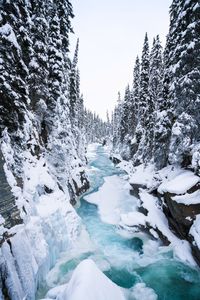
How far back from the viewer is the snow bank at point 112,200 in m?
14.9

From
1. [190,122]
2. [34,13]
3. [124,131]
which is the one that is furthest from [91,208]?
[124,131]

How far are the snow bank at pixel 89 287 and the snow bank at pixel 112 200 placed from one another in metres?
8.01

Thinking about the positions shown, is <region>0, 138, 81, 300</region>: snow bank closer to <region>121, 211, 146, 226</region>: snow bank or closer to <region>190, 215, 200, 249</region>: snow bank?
<region>121, 211, 146, 226</region>: snow bank

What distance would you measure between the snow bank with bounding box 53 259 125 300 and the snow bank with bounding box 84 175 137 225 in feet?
26.3

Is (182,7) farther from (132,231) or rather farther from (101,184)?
(101,184)

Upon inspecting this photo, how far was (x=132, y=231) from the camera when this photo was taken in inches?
480

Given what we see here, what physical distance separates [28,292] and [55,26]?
663 inches

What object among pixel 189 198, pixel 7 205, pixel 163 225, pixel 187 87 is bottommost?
pixel 163 225

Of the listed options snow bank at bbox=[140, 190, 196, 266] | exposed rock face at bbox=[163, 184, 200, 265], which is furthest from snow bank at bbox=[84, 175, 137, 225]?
exposed rock face at bbox=[163, 184, 200, 265]

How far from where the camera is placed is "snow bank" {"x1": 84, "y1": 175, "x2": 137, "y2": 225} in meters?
14.9

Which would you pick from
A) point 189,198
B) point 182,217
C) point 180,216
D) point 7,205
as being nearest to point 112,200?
point 180,216

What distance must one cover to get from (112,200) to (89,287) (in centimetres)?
1322

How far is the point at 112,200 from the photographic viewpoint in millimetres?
18250

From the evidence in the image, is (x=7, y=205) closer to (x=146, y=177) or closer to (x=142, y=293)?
(x=142, y=293)
